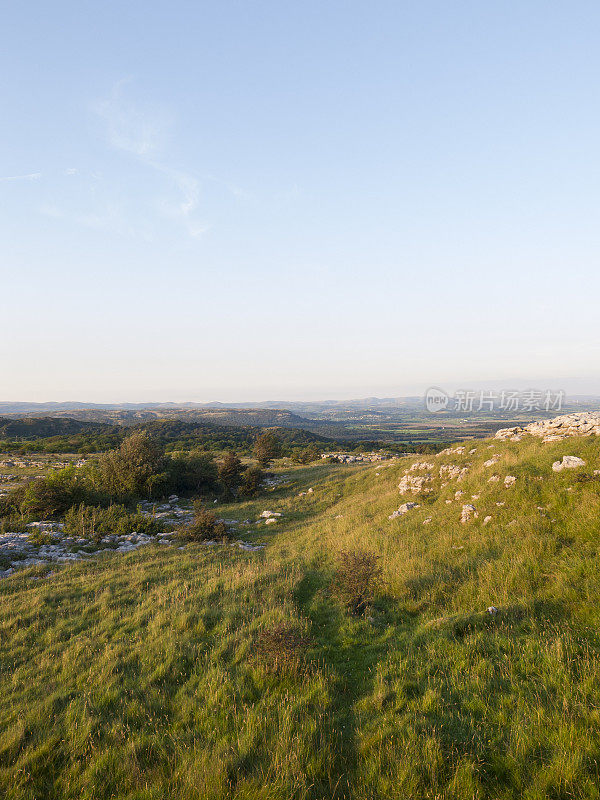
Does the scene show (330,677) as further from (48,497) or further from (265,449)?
(265,449)

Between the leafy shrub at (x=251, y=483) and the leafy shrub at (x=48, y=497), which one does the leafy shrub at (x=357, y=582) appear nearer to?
the leafy shrub at (x=48, y=497)

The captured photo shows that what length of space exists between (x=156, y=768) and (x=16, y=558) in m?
14.7

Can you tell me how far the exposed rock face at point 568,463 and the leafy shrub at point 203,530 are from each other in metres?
15.7

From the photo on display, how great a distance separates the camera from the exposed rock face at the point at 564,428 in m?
16.5

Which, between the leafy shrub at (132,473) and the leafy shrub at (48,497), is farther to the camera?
the leafy shrub at (132,473)

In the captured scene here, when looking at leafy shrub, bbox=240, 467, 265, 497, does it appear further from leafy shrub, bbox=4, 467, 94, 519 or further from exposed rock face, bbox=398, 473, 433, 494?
exposed rock face, bbox=398, 473, 433, 494

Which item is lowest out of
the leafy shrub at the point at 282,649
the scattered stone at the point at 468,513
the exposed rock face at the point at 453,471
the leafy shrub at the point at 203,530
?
the leafy shrub at the point at 203,530

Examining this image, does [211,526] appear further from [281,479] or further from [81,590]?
[281,479]

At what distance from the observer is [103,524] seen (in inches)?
765

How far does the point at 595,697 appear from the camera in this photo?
474 cm

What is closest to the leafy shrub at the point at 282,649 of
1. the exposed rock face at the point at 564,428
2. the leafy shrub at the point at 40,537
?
the leafy shrub at the point at 40,537

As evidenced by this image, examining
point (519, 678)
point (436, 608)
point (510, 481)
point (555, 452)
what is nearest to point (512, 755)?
point (519, 678)

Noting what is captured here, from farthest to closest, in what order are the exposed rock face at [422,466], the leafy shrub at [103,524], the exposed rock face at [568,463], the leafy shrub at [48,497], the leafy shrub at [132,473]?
the leafy shrub at [132,473] < the leafy shrub at [48,497] < the exposed rock face at [422,466] < the leafy shrub at [103,524] < the exposed rock face at [568,463]

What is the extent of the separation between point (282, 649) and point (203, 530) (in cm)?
1322
